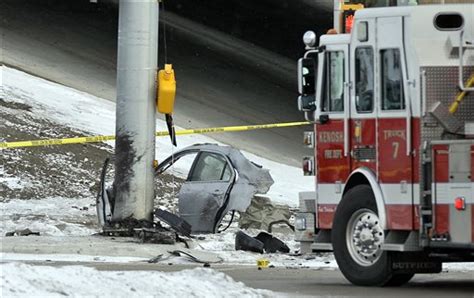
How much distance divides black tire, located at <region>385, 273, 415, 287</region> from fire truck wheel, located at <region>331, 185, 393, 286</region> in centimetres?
9

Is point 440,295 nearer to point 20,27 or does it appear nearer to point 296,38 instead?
point 20,27

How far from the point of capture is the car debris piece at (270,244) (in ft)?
66.1

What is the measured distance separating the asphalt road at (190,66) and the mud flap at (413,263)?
14744mm

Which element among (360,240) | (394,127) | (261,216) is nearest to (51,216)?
(261,216)

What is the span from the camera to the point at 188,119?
31484 millimetres

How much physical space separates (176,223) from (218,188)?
2.81 ft

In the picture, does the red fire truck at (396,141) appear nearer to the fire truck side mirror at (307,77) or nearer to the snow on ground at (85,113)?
the fire truck side mirror at (307,77)

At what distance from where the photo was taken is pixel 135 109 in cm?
2038

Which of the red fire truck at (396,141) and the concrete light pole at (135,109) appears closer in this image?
the red fire truck at (396,141)

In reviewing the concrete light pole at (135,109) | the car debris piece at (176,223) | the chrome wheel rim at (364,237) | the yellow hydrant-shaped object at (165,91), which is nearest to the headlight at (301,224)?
the chrome wheel rim at (364,237)

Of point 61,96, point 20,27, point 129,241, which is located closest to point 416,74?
point 129,241

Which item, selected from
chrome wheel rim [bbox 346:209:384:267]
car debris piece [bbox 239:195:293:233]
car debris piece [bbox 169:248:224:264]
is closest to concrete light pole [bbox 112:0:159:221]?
car debris piece [bbox 169:248:224:264]

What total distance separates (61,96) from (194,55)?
311 inches

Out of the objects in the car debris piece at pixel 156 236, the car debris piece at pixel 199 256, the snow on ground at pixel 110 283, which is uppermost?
the snow on ground at pixel 110 283
